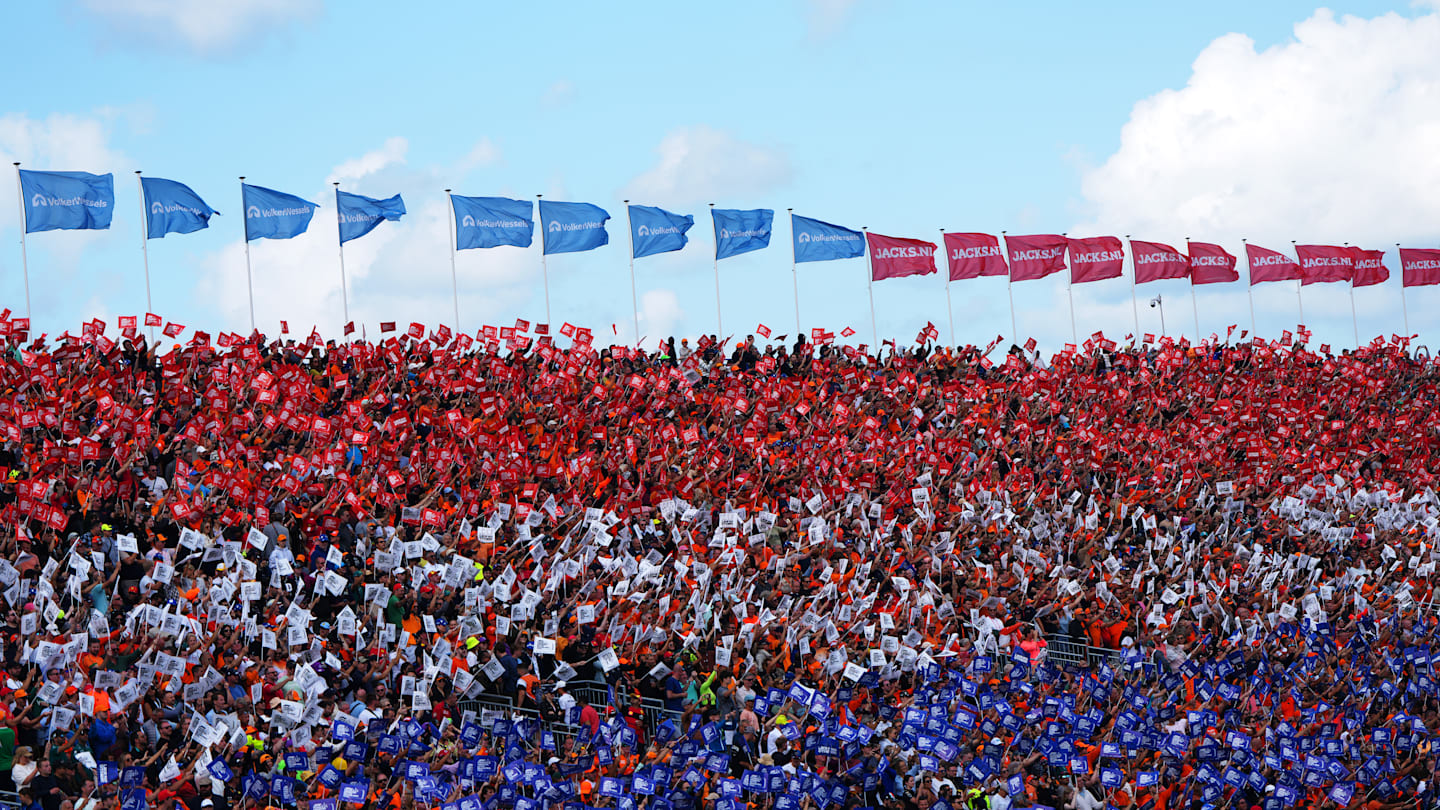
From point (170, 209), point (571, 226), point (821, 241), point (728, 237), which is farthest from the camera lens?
point (821, 241)

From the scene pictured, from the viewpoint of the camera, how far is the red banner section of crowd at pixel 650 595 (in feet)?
34.9

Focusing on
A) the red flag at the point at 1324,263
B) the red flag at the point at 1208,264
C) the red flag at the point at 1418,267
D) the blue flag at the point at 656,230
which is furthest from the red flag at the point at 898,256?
the red flag at the point at 1418,267

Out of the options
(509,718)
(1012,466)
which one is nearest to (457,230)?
(1012,466)

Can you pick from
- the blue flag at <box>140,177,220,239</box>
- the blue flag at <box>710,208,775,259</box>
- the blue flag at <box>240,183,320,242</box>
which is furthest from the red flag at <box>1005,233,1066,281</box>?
the blue flag at <box>140,177,220,239</box>

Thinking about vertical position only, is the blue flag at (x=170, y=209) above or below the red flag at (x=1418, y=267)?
above

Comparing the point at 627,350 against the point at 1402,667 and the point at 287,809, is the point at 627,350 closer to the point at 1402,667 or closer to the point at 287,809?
the point at 1402,667

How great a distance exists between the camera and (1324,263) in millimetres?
39656

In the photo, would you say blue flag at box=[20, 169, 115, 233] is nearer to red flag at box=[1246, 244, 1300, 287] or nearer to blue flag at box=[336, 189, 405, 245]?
blue flag at box=[336, 189, 405, 245]

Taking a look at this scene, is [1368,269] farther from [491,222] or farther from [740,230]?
[491,222]

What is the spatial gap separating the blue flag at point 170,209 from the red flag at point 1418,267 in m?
33.4

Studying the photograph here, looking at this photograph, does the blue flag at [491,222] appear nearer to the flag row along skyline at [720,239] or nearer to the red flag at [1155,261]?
the flag row along skyline at [720,239]

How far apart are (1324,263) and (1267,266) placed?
245cm

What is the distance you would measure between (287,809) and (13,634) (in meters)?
2.84

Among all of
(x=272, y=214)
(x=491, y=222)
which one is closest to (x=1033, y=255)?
(x=491, y=222)
